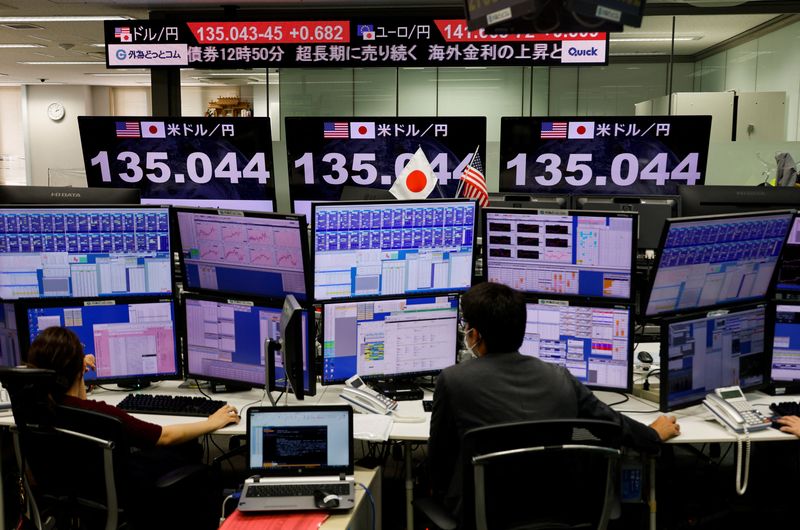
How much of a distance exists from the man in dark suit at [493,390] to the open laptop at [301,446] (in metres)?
0.32

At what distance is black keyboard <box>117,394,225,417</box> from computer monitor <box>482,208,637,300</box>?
1167 millimetres

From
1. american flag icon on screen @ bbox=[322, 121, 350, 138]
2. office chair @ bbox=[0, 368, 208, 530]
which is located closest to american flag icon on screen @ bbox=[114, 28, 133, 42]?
american flag icon on screen @ bbox=[322, 121, 350, 138]

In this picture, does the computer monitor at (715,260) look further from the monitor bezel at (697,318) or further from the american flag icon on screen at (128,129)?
the american flag icon on screen at (128,129)

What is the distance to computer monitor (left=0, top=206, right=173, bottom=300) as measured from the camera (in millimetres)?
2930

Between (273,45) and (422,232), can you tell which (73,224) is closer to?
(422,232)

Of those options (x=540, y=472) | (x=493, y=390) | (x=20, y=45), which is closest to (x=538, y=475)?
(x=540, y=472)

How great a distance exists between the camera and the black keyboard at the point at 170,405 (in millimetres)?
2764

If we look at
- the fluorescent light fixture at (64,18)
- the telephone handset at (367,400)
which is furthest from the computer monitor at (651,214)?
the fluorescent light fixture at (64,18)

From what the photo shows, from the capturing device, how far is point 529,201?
3887mm

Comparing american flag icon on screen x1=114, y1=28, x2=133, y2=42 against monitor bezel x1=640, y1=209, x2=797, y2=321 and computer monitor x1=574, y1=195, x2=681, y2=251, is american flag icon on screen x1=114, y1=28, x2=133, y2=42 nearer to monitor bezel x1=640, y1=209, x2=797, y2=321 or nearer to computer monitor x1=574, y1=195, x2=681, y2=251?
computer monitor x1=574, y1=195, x2=681, y2=251

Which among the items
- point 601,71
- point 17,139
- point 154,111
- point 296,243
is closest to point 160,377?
point 296,243

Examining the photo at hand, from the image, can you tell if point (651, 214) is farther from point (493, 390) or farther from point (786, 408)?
point (493, 390)

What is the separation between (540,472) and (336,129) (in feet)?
13.1

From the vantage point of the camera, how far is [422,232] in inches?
115
